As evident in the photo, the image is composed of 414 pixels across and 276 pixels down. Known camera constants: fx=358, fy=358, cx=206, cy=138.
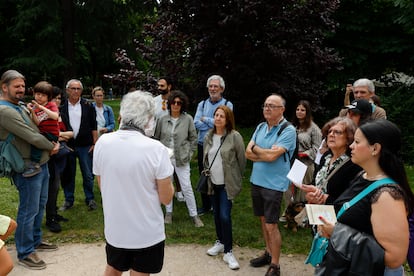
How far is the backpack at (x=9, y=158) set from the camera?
12.9ft

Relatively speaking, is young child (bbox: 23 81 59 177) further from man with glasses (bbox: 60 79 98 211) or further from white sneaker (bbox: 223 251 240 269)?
white sneaker (bbox: 223 251 240 269)

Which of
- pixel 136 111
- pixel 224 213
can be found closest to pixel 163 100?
pixel 224 213

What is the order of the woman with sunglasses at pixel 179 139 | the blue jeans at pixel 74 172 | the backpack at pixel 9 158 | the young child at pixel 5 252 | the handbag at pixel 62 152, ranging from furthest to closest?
the blue jeans at pixel 74 172 < the woman with sunglasses at pixel 179 139 < the handbag at pixel 62 152 < the backpack at pixel 9 158 < the young child at pixel 5 252

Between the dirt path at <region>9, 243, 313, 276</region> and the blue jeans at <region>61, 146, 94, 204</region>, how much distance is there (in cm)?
146

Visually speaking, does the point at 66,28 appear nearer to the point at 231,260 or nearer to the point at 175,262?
the point at 175,262

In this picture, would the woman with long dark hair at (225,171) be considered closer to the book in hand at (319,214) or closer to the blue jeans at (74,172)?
the book in hand at (319,214)

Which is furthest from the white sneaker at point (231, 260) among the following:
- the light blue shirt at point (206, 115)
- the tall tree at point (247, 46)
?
→ the tall tree at point (247, 46)

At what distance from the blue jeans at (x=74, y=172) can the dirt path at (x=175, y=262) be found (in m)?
1.46

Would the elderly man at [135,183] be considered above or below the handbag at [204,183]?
above

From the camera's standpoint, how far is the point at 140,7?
18875 mm

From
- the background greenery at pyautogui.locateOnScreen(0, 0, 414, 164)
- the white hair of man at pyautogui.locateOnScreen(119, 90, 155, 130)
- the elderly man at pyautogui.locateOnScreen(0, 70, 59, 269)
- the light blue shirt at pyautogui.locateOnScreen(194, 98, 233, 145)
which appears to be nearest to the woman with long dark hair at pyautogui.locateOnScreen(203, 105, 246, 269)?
the light blue shirt at pyautogui.locateOnScreen(194, 98, 233, 145)

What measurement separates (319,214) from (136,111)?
151 centimetres

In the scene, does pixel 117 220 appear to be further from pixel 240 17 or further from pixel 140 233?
pixel 240 17

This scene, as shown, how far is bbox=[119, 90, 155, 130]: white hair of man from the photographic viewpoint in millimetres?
2578
